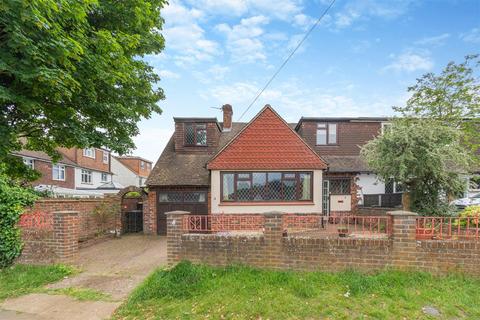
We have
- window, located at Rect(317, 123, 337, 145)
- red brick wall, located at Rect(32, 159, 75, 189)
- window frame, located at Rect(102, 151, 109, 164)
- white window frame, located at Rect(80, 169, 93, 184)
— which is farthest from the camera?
window frame, located at Rect(102, 151, 109, 164)

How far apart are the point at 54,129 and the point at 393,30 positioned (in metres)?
12.2

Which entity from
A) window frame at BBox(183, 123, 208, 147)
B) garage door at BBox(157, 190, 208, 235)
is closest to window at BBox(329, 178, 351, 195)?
garage door at BBox(157, 190, 208, 235)

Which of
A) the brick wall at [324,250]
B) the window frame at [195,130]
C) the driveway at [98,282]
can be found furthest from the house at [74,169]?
the brick wall at [324,250]

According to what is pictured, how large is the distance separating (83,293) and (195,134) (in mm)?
9694

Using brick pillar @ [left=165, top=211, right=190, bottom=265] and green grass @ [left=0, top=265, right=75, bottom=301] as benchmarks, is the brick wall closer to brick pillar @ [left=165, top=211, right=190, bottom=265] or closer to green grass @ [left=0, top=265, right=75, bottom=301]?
brick pillar @ [left=165, top=211, right=190, bottom=265]

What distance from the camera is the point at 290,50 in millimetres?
9797

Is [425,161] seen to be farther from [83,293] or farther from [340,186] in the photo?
[83,293]

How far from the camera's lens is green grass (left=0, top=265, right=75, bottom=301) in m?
5.33

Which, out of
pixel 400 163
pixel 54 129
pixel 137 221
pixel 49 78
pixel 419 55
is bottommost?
pixel 137 221

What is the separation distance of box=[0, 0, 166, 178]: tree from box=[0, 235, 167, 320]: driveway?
134 inches

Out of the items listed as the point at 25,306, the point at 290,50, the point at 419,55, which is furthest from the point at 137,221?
the point at 419,55

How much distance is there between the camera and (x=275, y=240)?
222 inches

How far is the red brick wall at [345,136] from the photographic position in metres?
14.7

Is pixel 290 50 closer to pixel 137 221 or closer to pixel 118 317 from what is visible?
pixel 118 317
